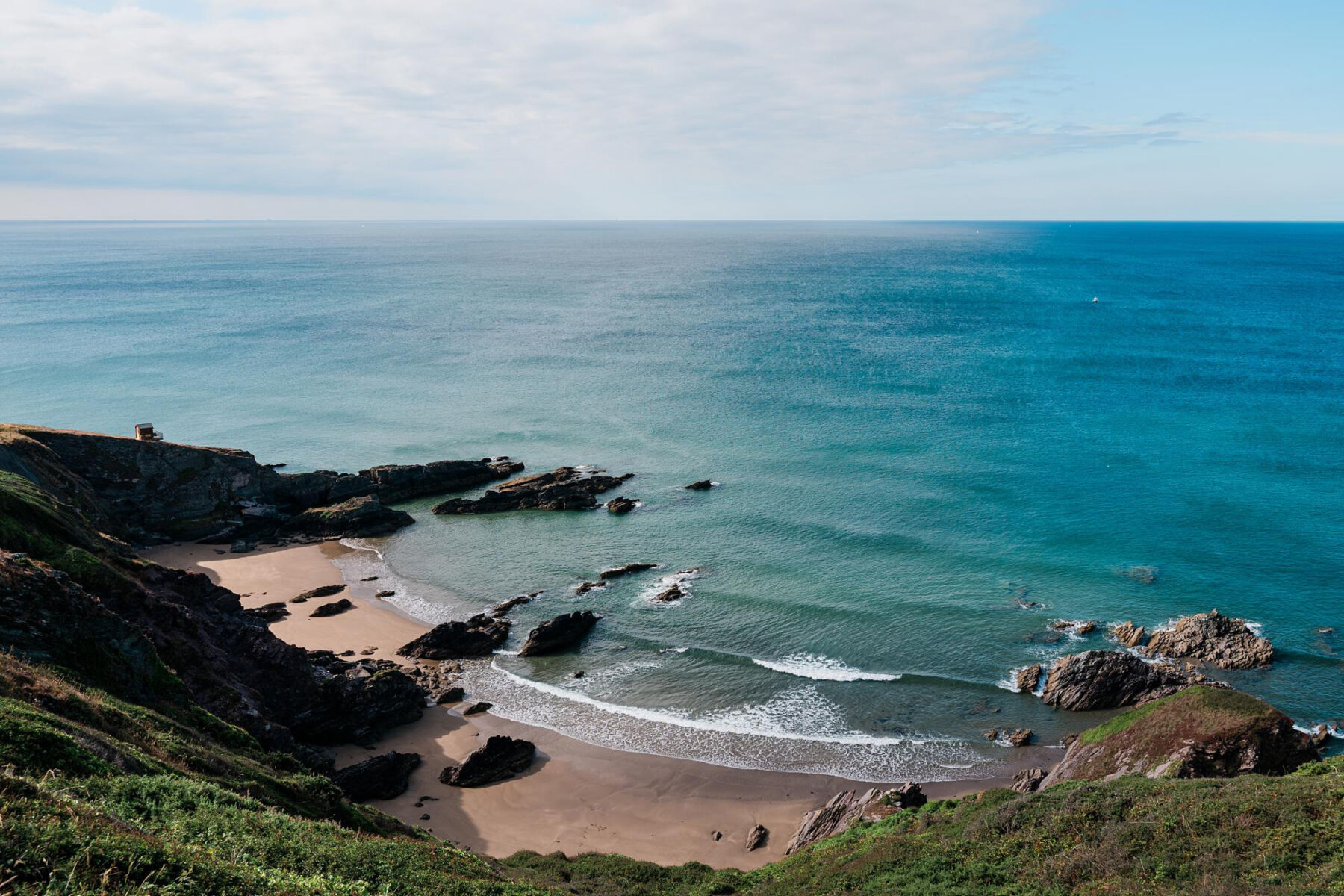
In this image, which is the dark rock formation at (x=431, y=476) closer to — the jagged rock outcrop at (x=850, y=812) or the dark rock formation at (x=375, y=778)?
the dark rock formation at (x=375, y=778)

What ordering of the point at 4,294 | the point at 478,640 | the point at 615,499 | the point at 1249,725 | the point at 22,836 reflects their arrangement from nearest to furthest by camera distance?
the point at 22,836
the point at 1249,725
the point at 478,640
the point at 615,499
the point at 4,294

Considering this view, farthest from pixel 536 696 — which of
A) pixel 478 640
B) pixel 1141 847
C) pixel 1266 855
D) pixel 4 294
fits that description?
pixel 4 294

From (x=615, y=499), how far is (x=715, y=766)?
111 ft

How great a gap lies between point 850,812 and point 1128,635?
23.2 metres

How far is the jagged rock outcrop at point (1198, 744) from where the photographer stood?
2628 centimetres

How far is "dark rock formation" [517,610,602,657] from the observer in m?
46.8

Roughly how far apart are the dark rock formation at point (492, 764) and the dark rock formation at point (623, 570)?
19.1m

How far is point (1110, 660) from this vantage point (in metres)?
40.2

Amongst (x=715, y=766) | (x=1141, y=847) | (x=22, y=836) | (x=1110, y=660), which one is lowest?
(x=715, y=766)

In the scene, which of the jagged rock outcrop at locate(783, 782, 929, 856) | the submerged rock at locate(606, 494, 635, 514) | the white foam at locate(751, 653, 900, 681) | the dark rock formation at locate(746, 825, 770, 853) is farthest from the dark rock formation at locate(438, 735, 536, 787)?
the submerged rock at locate(606, 494, 635, 514)

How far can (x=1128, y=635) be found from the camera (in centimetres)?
4456

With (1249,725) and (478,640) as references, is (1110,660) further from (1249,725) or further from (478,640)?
(478,640)

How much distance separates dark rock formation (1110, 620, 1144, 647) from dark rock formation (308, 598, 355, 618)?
156 feet

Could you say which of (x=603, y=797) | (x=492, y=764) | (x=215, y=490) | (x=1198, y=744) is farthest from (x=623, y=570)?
(x=1198, y=744)
